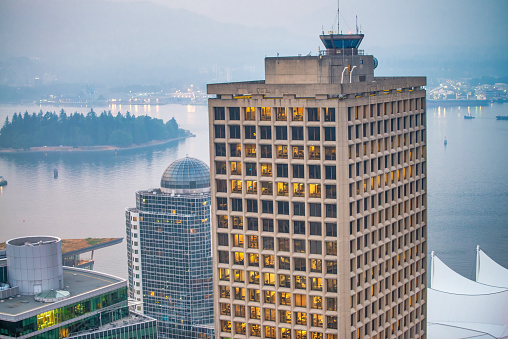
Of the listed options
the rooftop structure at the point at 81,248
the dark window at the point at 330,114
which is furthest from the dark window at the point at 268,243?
the rooftop structure at the point at 81,248

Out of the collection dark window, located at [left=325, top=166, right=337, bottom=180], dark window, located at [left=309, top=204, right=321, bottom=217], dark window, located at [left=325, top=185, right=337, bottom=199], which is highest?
dark window, located at [left=325, top=166, right=337, bottom=180]

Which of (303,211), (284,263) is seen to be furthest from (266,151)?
(284,263)

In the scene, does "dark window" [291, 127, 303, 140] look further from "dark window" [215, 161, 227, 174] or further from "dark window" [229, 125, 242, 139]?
"dark window" [215, 161, 227, 174]

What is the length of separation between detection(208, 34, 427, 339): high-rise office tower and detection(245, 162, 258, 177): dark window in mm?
61

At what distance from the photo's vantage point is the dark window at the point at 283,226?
171 ft

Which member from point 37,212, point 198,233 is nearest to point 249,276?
point 198,233

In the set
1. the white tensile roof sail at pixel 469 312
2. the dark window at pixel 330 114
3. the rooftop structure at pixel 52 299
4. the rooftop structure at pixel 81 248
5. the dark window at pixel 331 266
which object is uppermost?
the dark window at pixel 330 114

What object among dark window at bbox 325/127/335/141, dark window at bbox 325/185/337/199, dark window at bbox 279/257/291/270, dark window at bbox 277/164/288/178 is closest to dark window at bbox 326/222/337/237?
dark window at bbox 325/185/337/199

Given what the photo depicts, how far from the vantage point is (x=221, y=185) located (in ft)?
177

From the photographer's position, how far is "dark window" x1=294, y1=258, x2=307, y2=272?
171ft

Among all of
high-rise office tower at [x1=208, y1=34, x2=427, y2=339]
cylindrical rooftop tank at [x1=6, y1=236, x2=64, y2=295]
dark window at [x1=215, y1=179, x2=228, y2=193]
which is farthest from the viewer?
cylindrical rooftop tank at [x1=6, y1=236, x2=64, y2=295]

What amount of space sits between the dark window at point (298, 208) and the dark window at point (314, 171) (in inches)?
66.1

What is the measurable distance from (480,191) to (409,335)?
13611cm

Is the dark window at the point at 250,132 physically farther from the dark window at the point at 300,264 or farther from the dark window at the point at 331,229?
the dark window at the point at 300,264
